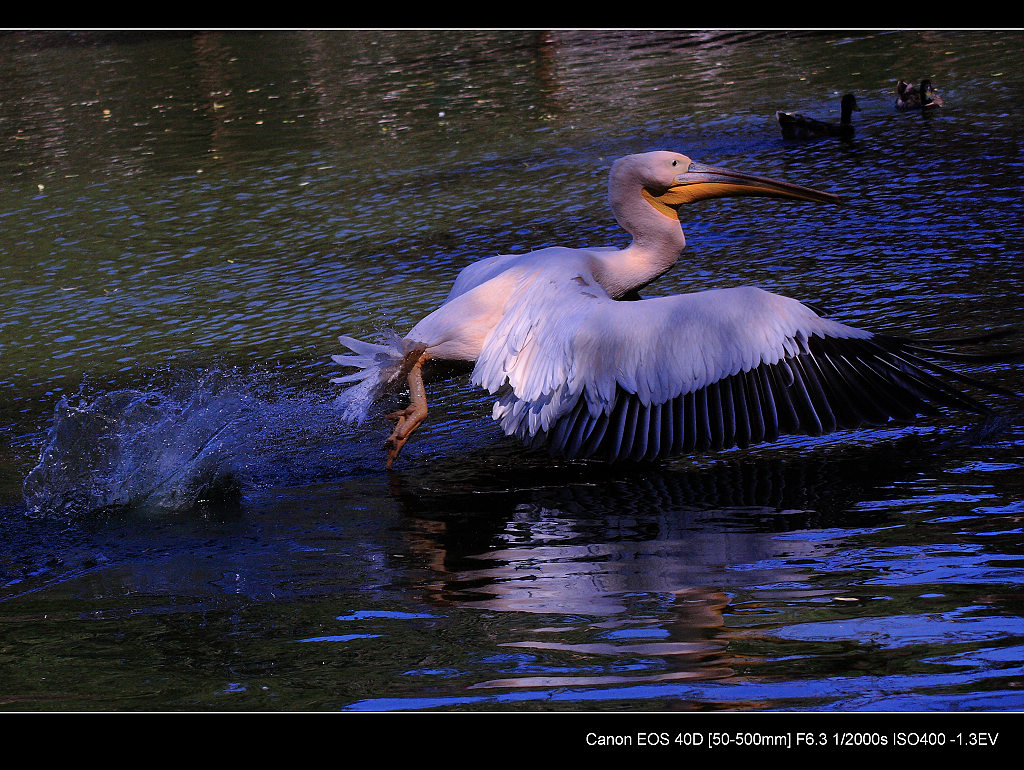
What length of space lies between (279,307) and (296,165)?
4.02 metres

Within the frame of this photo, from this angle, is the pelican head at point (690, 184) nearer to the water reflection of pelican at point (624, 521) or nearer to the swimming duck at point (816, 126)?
the water reflection of pelican at point (624, 521)

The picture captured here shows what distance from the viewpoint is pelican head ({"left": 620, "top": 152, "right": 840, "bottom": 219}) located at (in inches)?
222

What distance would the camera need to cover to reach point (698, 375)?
4586 millimetres

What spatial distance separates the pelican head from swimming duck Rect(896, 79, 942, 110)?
4.81 metres

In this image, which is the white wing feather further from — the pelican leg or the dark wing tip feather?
the pelican leg

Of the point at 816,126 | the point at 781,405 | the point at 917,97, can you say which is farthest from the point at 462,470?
the point at 917,97

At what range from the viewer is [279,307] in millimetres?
7555

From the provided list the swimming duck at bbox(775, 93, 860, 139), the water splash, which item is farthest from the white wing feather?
the swimming duck at bbox(775, 93, 860, 139)

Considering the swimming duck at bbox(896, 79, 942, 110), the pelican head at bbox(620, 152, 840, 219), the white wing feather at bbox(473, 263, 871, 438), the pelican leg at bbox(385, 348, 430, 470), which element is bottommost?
the pelican leg at bbox(385, 348, 430, 470)

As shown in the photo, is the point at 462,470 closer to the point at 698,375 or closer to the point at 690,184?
the point at 698,375

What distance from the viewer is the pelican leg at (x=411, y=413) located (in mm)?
5043

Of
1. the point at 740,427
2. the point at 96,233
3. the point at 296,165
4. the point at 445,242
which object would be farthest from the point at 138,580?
the point at 296,165

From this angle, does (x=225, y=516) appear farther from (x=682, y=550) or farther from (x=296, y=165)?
(x=296, y=165)

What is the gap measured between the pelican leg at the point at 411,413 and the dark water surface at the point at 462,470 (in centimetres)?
15
